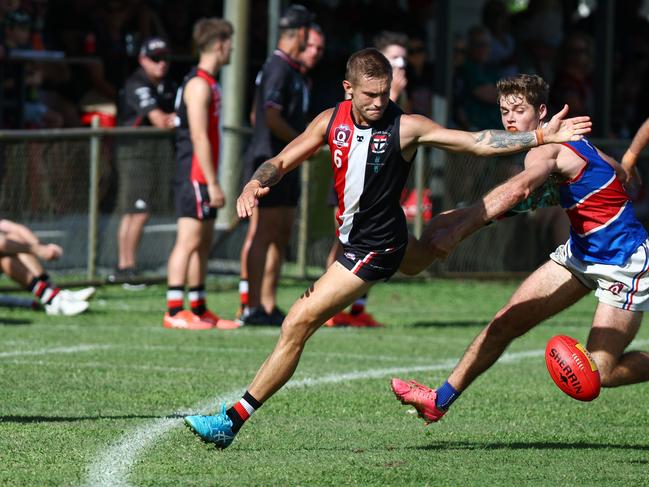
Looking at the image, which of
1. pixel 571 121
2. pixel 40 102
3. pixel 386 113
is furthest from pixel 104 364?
pixel 40 102

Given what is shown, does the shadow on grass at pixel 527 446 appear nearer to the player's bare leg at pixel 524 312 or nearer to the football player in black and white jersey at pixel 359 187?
the player's bare leg at pixel 524 312

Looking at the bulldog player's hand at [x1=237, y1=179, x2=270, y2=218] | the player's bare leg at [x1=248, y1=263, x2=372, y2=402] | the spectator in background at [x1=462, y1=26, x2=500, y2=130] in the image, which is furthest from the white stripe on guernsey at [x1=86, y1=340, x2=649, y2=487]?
the spectator in background at [x1=462, y1=26, x2=500, y2=130]

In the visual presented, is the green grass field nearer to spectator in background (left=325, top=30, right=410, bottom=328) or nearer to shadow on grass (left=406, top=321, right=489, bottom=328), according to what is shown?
shadow on grass (left=406, top=321, right=489, bottom=328)

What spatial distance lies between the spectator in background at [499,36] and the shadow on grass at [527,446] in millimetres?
11531

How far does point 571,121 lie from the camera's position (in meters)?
6.89

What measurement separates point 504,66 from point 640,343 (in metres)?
7.38

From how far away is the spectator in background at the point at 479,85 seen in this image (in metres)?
17.6

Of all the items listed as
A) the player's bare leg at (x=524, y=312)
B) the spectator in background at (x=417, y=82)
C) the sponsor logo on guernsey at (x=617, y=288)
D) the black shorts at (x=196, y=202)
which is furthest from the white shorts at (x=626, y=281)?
the spectator in background at (x=417, y=82)

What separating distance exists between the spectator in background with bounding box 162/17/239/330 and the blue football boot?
5030 millimetres

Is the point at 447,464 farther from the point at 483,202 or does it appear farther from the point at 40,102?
the point at 40,102

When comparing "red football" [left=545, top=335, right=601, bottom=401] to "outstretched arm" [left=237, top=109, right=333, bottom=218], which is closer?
"red football" [left=545, top=335, right=601, bottom=401]

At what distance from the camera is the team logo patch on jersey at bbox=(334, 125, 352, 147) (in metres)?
7.26

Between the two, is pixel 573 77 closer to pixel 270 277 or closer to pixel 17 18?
pixel 17 18

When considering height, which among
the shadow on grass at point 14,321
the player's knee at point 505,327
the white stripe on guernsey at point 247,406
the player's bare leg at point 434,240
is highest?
the player's bare leg at point 434,240
